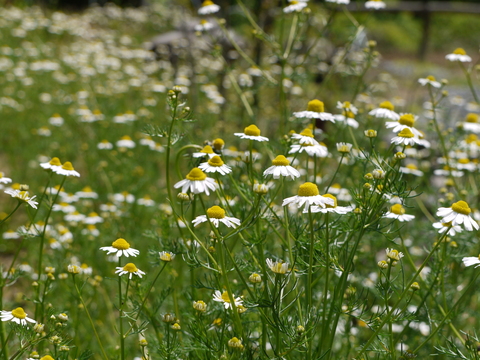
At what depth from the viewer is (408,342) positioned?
265 centimetres

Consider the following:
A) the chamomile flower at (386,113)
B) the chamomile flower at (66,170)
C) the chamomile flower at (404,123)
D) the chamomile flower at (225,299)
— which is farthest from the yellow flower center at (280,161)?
the chamomile flower at (66,170)

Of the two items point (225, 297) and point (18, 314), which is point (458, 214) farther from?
point (18, 314)

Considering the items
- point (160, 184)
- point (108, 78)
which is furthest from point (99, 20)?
point (160, 184)

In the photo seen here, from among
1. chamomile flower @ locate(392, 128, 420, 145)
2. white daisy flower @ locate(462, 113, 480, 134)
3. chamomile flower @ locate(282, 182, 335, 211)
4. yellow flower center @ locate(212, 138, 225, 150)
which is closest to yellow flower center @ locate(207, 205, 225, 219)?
chamomile flower @ locate(282, 182, 335, 211)

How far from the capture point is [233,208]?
2.24 m

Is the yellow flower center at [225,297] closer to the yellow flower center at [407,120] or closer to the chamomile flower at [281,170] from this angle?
the chamomile flower at [281,170]

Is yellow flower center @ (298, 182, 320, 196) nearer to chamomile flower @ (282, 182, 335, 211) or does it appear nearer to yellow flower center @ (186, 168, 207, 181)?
chamomile flower @ (282, 182, 335, 211)

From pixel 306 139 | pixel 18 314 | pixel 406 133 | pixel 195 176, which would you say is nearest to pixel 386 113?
pixel 406 133

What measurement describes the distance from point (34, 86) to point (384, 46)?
14.1m

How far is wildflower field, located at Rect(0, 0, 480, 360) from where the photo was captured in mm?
1759

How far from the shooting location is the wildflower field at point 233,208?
1.76 m

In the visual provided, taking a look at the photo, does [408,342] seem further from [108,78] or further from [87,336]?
[108,78]

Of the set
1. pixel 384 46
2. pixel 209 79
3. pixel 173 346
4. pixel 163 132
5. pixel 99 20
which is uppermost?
pixel 163 132

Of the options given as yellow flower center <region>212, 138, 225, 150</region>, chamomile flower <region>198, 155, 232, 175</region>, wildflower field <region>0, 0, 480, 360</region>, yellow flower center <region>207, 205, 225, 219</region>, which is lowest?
wildflower field <region>0, 0, 480, 360</region>
